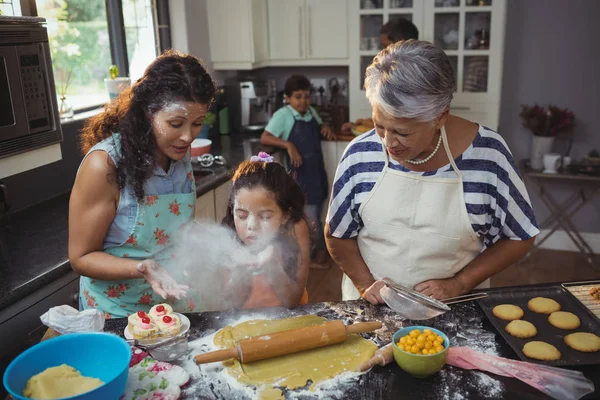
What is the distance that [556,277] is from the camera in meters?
4.05

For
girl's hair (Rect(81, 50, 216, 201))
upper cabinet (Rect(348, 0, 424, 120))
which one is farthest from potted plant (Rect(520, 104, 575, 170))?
girl's hair (Rect(81, 50, 216, 201))

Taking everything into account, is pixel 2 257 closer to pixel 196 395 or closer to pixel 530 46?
pixel 196 395

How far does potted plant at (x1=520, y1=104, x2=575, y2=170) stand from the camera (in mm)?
4172

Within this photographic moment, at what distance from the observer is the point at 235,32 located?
4.30 meters

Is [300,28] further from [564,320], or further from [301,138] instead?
[564,320]

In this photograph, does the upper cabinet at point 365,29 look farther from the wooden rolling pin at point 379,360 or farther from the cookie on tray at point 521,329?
the wooden rolling pin at point 379,360

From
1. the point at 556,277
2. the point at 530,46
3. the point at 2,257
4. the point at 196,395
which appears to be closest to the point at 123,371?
the point at 196,395

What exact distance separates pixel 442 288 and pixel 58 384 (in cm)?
107

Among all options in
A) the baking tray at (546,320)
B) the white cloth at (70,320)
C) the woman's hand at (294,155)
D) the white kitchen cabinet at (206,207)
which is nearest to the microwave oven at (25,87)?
the white cloth at (70,320)

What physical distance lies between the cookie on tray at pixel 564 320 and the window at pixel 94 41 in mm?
2668

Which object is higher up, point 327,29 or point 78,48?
point 327,29

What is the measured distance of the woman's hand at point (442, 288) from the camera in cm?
167

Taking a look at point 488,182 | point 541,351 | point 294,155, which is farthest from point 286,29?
point 541,351

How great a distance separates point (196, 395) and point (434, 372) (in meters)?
0.54
